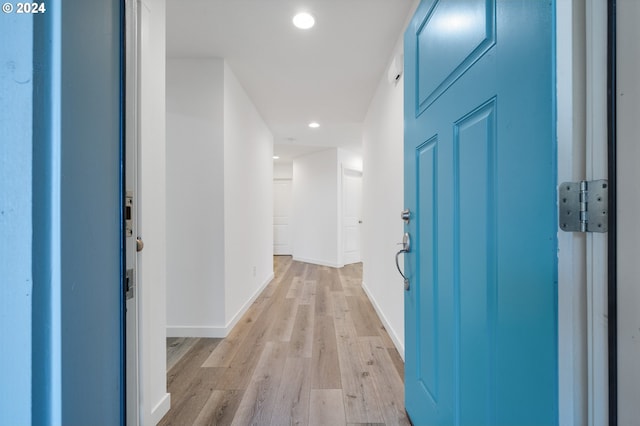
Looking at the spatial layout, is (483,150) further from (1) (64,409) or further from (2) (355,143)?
(2) (355,143)

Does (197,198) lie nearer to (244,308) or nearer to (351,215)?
(244,308)

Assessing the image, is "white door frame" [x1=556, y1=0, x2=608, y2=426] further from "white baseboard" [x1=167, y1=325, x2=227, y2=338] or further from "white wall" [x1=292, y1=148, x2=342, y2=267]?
"white wall" [x1=292, y1=148, x2=342, y2=267]

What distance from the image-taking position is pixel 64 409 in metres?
0.36

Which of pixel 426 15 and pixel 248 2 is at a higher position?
pixel 248 2

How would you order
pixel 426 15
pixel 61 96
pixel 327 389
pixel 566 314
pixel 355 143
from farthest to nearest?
pixel 355 143, pixel 327 389, pixel 426 15, pixel 566 314, pixel 61 96

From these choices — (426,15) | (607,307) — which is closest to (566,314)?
(607,307)

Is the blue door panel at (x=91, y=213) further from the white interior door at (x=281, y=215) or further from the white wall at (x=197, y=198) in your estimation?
the white interior door at (x=281, y=215)

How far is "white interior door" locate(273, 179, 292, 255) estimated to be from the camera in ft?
23.3

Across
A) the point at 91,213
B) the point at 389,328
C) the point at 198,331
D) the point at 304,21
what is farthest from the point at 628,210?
the point at 198,331

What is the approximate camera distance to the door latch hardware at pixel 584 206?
1.49ft

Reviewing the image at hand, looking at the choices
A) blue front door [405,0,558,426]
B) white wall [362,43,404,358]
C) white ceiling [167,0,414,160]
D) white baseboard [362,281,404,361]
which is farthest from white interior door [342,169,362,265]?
blue front door [405,0,558,426]

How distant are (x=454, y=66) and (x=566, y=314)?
765mm

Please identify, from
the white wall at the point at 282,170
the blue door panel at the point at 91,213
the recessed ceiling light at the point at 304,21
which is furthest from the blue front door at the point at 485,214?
the white wall at the point at 282,170

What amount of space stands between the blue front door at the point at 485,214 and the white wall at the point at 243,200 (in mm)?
1763
